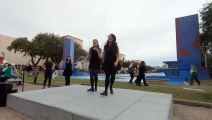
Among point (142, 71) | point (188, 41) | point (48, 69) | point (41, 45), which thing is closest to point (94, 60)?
point (48, 69)

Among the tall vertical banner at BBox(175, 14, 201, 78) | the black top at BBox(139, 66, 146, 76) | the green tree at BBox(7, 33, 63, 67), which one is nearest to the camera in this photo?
the black top at BBox(139, 66, 146, 76)

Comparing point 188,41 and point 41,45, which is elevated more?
point 41,45

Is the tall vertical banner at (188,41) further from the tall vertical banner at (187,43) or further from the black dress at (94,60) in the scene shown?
the black dress at (94,60)

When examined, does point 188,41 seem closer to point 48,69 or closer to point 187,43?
point 187,43

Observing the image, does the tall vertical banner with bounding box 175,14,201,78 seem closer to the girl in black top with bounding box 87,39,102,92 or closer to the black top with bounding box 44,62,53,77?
the black top with bounding box 44,62,53,77

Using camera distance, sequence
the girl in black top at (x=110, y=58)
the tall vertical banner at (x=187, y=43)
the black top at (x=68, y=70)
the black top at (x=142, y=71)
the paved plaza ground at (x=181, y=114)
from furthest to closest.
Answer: the tall vertical banner at (x=187, y=43) < the black top at (x=142, y=71) < the black top at (x=68, y=70) < the girl in black top at (x=110, y=58) < the paved plaza ground at (x=181, y=114)

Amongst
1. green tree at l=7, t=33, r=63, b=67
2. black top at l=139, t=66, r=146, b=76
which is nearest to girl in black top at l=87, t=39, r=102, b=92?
black top at l=139, t=66, r=146, b=76

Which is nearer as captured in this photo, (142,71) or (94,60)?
(94,60)

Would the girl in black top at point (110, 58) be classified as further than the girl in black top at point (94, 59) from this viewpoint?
No

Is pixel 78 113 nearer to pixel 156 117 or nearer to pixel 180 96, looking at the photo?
pixel 156 117

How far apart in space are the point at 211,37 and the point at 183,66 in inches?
274

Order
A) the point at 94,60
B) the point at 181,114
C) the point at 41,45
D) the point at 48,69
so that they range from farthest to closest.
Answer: the point at 41,45 → the point at 48,69 → the point at 94,60 → the point at 181,114

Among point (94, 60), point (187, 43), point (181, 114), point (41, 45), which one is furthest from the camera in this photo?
point (41, 45)

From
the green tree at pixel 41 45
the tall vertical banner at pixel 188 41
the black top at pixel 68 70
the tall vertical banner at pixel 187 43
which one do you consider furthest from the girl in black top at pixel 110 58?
the green tree at pixel 41 45
